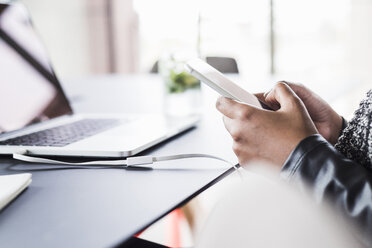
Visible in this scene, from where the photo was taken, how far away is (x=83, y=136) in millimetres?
671

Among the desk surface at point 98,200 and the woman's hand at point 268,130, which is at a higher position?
the woman's hand at point 268,130

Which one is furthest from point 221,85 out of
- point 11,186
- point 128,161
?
point 11,186

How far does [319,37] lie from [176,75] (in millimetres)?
3740

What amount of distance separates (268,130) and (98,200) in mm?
213

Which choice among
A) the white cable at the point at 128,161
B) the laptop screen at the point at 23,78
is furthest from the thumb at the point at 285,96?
the laptop screen at the point at 23,78

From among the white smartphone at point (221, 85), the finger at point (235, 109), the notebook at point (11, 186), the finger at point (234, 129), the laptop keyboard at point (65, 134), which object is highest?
the white smartphone at point (221, 85)

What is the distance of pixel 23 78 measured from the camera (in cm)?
77

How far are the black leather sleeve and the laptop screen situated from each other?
0.50m

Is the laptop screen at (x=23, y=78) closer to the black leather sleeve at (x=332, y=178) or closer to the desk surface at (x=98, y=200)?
the desk surface at (x=98, y=200)

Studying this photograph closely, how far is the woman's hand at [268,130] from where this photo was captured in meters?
0.46

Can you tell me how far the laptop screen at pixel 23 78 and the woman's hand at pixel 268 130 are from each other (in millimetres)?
424

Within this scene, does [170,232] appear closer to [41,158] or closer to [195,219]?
[195,219]

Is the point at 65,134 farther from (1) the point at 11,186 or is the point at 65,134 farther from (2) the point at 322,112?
(2) the point at 322,112

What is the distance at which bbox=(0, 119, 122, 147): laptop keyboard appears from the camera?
0.63m
